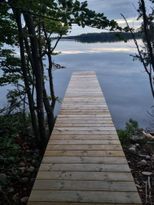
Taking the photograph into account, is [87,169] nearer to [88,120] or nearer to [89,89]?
[88,120]

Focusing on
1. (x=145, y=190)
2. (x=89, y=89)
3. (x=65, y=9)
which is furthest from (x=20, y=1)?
(x=89, y=89)

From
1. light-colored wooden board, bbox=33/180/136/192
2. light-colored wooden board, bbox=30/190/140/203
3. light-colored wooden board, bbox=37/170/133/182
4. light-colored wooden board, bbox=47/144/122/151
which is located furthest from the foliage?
light-colored wooden board, bbox=30/190/140/203

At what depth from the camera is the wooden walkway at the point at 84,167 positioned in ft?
11.1

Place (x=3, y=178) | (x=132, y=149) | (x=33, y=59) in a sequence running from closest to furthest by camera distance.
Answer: (x=3, y=178) < (x=132, y=149) < (x=33, y=59)

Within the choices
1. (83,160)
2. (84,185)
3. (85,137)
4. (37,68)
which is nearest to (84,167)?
(83,160)

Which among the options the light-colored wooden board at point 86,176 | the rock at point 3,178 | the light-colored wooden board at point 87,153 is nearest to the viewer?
the light-colored wooden board at point 86,176

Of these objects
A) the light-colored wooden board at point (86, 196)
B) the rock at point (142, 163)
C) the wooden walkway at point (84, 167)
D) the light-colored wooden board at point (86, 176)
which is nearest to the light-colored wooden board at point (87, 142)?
the wooden walkway at point (84, 167)

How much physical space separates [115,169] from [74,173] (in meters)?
0.48

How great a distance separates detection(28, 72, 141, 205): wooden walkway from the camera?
3.38 metres

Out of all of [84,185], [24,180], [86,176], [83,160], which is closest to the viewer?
[84,185]

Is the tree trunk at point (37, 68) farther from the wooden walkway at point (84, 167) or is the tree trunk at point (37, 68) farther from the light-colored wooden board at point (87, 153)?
the light-colored wooden board at point (87, 153)

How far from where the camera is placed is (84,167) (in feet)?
13.6

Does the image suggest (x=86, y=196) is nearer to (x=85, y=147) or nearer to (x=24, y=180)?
(x=85, y=147)

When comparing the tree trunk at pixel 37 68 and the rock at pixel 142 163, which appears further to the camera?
the tree trunk at pixel 37 68
